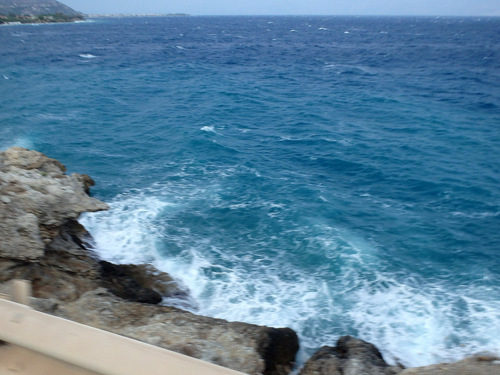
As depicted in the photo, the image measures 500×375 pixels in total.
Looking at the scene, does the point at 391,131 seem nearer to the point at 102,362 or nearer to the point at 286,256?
the point at 286,256

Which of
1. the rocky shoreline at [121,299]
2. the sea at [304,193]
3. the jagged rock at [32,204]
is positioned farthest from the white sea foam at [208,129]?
the rocky shoreline at [121,299]

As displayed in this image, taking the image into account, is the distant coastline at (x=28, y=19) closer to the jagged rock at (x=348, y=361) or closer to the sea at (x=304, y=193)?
the sea at (x=304, y=193)

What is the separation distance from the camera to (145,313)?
37.5 feet

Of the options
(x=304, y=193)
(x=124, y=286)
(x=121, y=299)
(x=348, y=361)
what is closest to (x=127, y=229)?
(x=124, y=286)

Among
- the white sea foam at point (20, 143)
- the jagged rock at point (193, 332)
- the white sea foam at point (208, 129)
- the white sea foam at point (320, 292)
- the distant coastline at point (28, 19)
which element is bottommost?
the jagged rock at point (193, 332)

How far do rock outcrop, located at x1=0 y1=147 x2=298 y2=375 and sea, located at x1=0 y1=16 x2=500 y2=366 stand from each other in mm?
1658

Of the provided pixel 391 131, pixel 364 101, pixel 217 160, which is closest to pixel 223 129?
pixel 217 160

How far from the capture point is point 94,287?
12867 mm

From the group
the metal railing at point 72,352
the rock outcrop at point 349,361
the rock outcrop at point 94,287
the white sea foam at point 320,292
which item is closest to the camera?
the metal railing at point 72,352

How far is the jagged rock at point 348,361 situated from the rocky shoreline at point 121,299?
3 centimetres

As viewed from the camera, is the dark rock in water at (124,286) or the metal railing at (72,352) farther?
the dark rock in water at (124,286)

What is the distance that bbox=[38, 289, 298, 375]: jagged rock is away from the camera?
9.95 m

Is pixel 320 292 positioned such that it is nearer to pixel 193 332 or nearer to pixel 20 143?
pixel 193 332

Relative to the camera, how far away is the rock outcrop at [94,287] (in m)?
10.3
